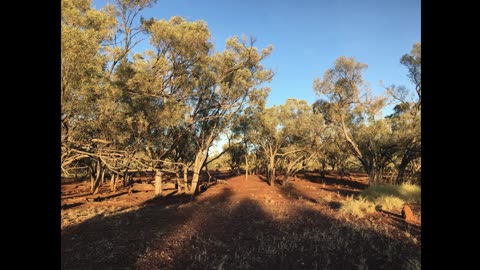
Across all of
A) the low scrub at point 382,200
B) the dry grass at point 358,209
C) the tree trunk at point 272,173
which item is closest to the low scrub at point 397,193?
the low scrub at point 382,200

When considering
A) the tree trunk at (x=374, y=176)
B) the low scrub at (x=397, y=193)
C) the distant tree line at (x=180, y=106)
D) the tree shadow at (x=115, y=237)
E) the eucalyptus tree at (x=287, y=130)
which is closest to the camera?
the tree shadow at (x=115, y=237)

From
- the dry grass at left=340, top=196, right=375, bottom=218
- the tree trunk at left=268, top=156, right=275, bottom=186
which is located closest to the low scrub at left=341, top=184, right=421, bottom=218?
the dry grass at left=340, top=196, right=375, bottom=218

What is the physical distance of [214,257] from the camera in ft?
22.2

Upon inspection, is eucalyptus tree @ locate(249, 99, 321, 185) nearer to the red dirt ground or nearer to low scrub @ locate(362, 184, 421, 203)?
low scrub @ locate(362, 184, 421, 203)

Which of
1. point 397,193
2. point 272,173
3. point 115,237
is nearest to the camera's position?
point 115,237

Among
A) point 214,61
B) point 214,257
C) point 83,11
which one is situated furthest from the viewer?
point 214,61

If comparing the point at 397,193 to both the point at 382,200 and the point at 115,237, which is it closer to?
the point at 382,200

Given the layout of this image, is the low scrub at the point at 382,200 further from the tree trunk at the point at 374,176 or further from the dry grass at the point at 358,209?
the tree trunk at the point at 374,176

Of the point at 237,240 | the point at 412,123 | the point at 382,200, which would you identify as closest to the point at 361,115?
the point at 412,123

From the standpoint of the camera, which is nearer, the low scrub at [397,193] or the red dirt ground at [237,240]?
the red dirt ground at [237,240]
